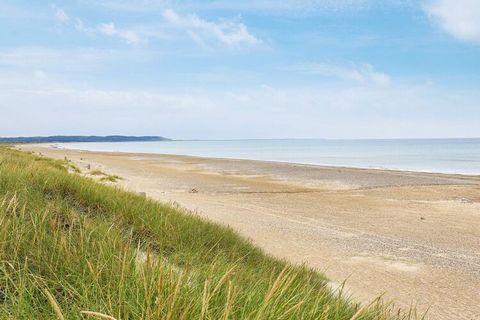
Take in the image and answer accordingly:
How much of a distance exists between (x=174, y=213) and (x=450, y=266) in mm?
5589

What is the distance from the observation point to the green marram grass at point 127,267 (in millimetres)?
2398

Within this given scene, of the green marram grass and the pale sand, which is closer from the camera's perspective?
the green marram grass

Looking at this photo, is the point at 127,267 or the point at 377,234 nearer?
the point at 127,267

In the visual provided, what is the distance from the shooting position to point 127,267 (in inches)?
108

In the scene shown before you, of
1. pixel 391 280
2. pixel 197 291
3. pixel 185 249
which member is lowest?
pixel 391 280

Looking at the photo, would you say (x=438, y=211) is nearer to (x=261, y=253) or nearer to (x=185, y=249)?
(x=261, y=253)

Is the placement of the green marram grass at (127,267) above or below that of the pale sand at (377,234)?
above

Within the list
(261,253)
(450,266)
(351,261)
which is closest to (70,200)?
(261,253)

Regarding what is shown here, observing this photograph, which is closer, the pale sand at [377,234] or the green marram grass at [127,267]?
the green marram grass at [127,267]

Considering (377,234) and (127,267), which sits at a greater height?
(127,267)

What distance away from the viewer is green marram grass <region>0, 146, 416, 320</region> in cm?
240

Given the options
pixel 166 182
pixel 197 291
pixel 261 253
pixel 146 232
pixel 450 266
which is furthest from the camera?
pixel 166 182

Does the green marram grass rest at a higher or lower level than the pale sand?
higher

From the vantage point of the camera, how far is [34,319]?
7.70 ft
